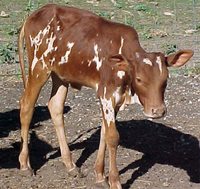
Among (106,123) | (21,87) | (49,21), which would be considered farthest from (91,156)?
(21,87)

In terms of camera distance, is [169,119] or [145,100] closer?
[145,100]

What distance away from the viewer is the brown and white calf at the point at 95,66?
5.69m

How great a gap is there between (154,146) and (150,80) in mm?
2378

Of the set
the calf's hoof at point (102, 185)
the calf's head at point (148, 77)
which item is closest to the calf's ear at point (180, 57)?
the calf's head at point (148, 77)

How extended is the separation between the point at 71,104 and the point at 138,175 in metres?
3.42

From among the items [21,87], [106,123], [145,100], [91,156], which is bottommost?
[21,87]

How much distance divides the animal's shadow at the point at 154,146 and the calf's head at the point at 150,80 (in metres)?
1.27

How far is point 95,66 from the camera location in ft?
20.2

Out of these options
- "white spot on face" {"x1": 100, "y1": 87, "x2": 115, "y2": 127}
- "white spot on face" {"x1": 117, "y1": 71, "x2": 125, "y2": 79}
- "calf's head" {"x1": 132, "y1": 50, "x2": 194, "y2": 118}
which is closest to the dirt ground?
"white spot on face" {"x1": 100, "y1": 87, "x2": 115, "y2": 127}

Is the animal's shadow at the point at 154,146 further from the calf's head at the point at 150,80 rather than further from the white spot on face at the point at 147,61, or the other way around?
the white spot on face at the point at 147,61

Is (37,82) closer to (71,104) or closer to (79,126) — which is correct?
(79,126)

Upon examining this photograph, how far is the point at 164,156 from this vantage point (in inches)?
293

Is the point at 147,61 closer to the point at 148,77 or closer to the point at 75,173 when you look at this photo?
the point at 148,77

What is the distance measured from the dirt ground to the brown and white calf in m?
0.31
